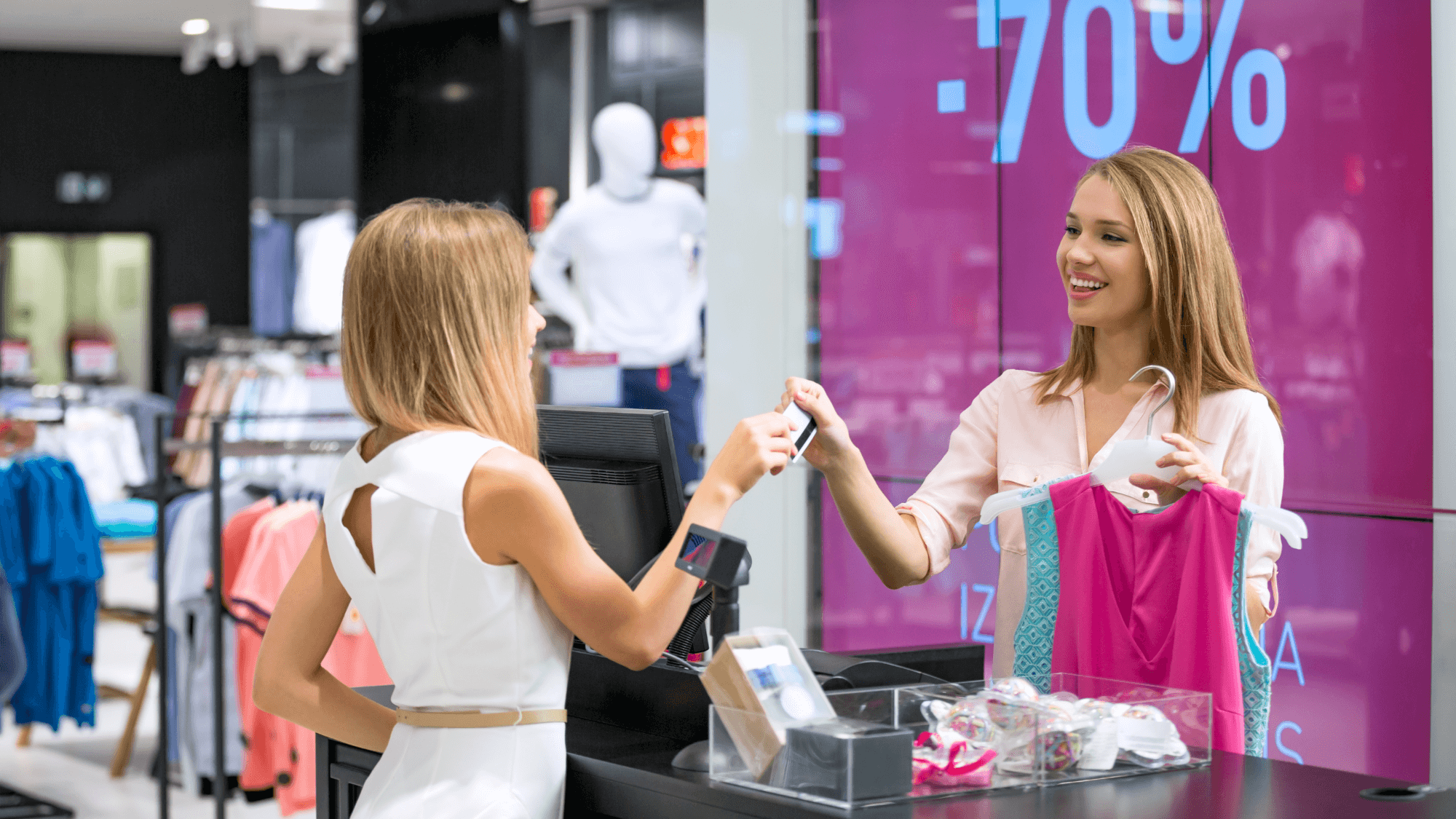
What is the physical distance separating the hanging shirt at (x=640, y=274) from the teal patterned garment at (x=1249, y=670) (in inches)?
175

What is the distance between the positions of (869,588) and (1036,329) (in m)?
0.91

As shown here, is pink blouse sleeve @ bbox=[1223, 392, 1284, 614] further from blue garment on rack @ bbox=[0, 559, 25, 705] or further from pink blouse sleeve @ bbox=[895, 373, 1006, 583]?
blue garment on rack @ bbox=[0, 559, 25, 705]

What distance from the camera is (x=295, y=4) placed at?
8344mm

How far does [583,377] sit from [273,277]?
6.72 metres

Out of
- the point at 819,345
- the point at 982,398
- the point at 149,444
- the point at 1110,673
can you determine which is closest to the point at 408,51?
the point at 149,444

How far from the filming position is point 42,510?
4.72 meters

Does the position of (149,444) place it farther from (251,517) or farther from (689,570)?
(689,570)

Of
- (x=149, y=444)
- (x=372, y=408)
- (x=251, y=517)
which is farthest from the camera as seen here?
(x=149, y=444)

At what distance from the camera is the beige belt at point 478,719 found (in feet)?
4.84

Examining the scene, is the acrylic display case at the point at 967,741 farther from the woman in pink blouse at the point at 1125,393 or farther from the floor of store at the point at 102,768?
the floor of store at the point at 102,768

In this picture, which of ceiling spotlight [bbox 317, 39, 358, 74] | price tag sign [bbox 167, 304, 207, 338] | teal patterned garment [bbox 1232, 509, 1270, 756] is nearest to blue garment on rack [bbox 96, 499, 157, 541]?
price tag sign [bbox 167, 304, 207, 338]

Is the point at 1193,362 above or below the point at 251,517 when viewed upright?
above

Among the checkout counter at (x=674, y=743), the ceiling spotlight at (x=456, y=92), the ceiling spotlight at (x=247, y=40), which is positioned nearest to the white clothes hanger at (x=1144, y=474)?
the checkout counter at (x=674, y=743)

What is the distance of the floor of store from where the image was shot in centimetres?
485
